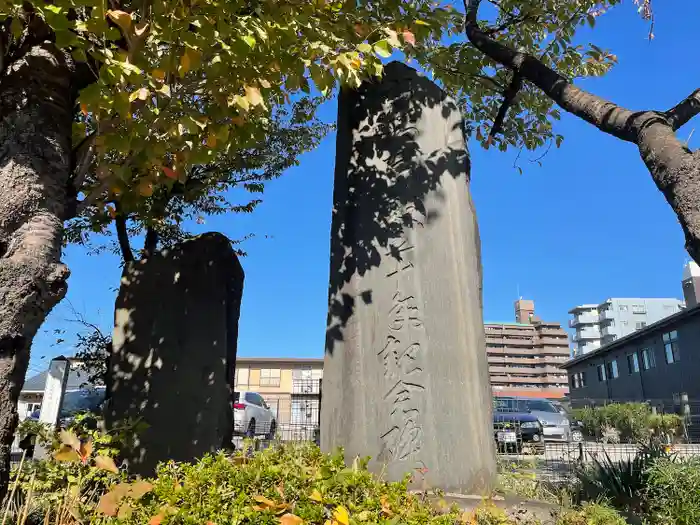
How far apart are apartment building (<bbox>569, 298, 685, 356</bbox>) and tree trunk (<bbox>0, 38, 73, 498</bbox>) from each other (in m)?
90.5

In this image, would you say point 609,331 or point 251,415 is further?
point 609,331

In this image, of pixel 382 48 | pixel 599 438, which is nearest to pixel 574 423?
pixel 599 438

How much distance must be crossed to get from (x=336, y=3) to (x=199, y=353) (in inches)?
167

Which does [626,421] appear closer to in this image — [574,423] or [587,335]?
[574,423]

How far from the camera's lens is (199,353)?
6527 mm

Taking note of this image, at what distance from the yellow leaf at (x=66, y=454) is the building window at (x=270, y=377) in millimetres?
43372

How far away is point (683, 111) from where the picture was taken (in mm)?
4547

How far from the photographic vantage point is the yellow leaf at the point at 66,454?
3.18 meters

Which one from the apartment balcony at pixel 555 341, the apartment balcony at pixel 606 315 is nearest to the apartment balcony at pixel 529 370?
the apartment balcony at pixel 555 341

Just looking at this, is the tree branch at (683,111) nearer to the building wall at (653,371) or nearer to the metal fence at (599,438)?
the metal fence at (599,438)

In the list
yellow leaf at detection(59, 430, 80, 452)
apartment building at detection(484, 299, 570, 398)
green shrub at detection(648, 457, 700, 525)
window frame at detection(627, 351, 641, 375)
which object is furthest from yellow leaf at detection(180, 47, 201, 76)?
apartment building at detection(484, 299, 570, 398)

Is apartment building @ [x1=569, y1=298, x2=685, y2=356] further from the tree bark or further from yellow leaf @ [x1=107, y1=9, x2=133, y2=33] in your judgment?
yellow leaf @ [x1=107, y1=9, x2=133, y2=33]

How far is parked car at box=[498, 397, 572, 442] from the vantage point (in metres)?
16.5

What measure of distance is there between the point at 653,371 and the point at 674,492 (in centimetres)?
2747
